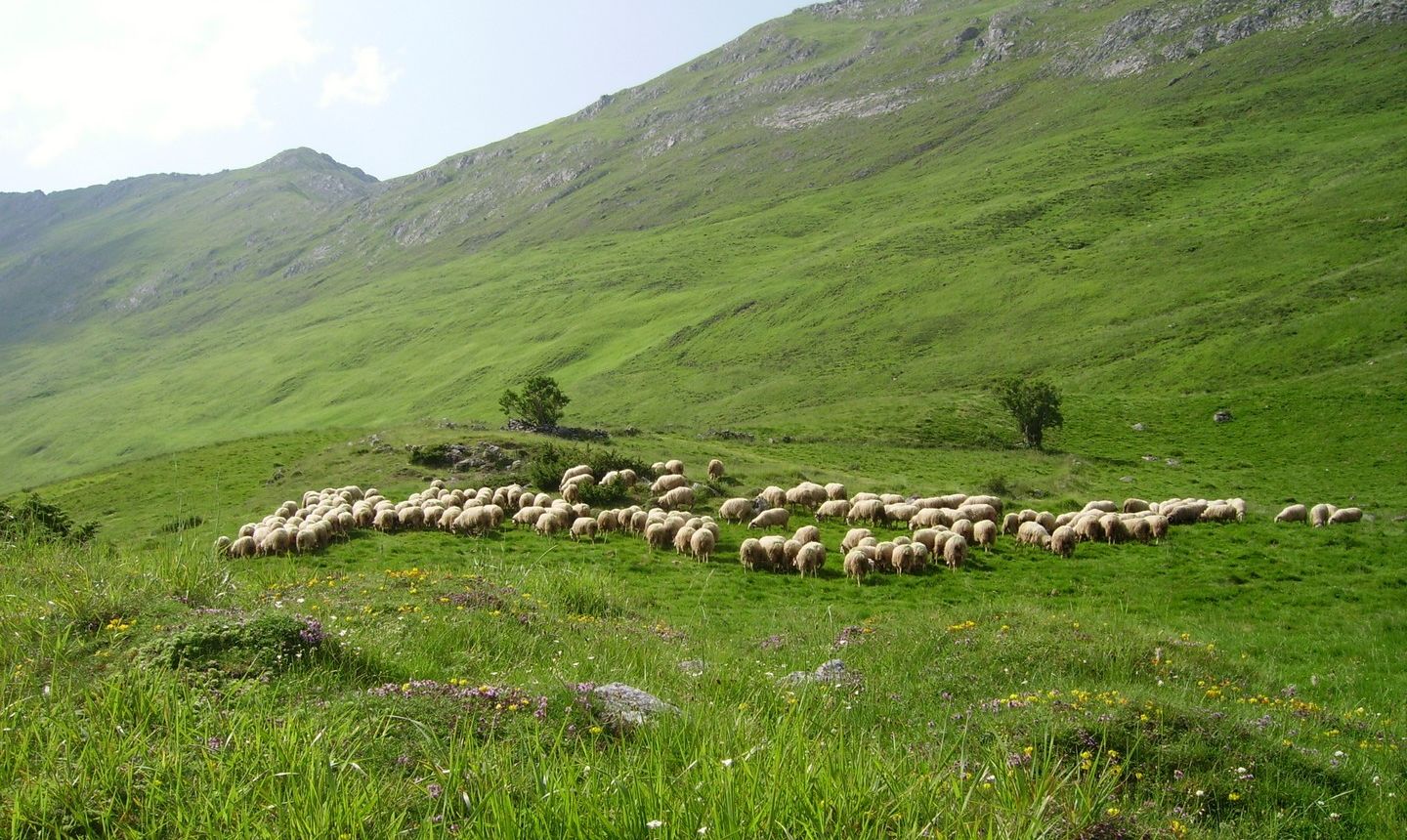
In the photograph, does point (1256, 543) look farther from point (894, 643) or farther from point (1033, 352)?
point (1033, 352)

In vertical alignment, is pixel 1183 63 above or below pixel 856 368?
above

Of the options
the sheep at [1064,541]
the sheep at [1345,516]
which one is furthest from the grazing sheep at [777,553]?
the sheep at [1345,516]

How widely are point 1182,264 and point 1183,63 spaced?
118 metres

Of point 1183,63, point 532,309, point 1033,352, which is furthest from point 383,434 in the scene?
point 1183,63

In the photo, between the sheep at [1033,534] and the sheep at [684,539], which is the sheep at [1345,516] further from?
the sheep at [684,539]

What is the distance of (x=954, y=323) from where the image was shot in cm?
9606

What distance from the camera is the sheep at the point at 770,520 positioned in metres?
29.1

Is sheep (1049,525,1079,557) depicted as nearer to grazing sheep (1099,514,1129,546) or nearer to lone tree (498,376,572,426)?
grazing sheep (1099,514,1129,546)

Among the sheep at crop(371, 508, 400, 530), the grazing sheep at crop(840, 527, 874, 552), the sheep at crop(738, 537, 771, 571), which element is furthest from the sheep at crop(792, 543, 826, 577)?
the sheep at crop(371, 508, 400, 530)

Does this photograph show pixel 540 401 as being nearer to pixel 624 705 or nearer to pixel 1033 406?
pixel 1033 406

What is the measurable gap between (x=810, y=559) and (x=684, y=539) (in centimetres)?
460

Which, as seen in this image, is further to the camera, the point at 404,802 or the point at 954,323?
the point at 954,323

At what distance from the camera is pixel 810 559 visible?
79.7 ft

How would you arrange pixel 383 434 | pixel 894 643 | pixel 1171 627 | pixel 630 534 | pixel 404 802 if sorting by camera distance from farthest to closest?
pixel 383 434 → pixel 630 534 → pixel 1171 627 → pixel 894 643 → pixel 404 802
